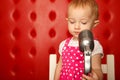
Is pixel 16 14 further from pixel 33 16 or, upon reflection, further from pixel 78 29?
pixel 78 29

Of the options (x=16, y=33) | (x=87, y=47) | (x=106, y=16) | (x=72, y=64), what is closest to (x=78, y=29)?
(x=72, y=64)

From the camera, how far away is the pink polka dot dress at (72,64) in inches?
39.8

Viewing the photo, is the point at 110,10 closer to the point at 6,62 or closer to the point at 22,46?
the point at 22,46

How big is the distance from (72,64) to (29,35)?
0.62 metres

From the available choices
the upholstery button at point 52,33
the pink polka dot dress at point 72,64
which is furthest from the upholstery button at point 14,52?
the pink polka dot dress at point 72,64

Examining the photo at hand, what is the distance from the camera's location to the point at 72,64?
3.37ft

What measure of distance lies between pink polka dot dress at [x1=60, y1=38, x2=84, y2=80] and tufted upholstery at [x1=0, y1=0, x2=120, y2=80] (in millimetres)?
472

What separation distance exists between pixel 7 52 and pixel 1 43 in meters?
0.07

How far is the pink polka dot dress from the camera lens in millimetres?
1010

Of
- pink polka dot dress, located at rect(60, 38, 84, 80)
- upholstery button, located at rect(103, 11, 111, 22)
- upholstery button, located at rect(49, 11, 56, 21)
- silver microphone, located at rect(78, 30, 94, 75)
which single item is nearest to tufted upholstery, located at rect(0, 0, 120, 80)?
upholstery button, located at rect(49, 11, 56, 21)

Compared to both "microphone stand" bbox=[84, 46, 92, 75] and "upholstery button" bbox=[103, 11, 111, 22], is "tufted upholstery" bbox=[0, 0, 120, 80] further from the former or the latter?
"microphone stand" bbox=[84, 46, 92, 75]

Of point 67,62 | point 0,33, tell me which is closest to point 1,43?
point 0,33

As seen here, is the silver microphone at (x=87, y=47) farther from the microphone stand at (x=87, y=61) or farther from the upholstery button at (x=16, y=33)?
the upholstery button at (x=16, y=33)

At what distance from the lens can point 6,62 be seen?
1580 mm
